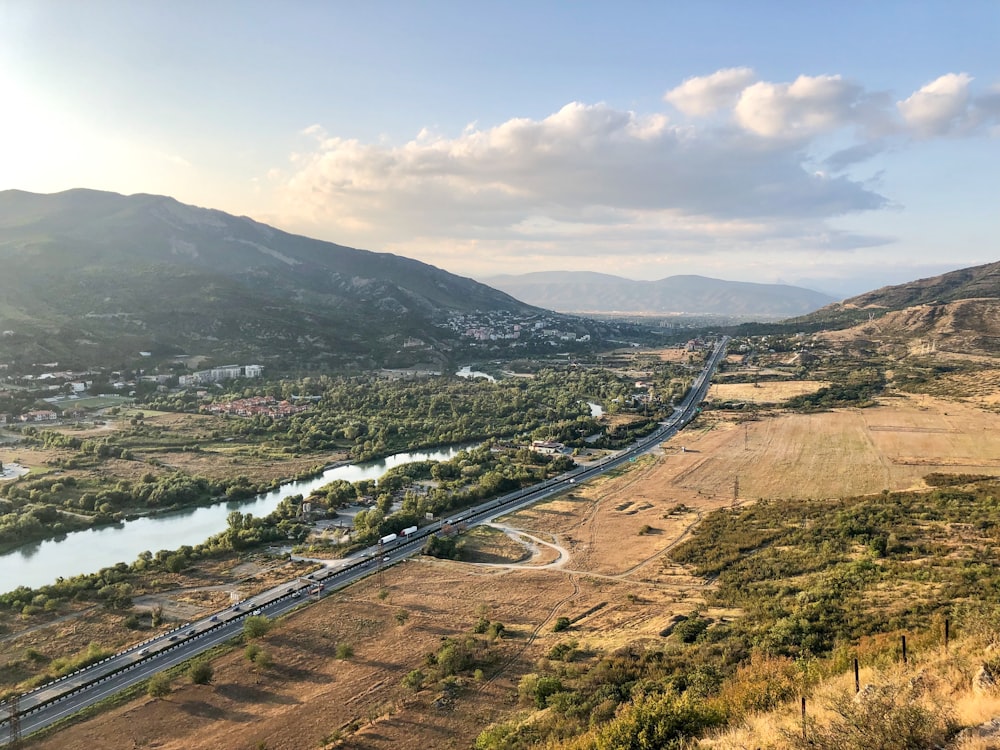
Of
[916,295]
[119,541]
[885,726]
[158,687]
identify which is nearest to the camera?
[885,726]

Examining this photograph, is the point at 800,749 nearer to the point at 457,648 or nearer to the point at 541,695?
the point at 541,695

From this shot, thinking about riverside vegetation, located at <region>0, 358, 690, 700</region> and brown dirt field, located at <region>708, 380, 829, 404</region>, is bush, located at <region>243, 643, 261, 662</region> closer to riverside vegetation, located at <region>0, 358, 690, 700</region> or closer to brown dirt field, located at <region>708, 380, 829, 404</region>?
riverside vegetation, located at <region>0, 358, 690, 700</region>

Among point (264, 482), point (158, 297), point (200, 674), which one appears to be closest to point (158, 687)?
→ point (200, 674)

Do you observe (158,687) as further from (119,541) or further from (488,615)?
(119,541)

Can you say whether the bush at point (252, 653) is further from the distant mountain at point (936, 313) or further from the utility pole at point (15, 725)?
the distant mountain at point (936, 313)

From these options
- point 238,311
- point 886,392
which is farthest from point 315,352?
point 886,392

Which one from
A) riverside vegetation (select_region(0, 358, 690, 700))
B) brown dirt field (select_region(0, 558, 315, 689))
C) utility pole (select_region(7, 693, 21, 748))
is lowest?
brown dirt field (select_region(0, 558, 315, 689))

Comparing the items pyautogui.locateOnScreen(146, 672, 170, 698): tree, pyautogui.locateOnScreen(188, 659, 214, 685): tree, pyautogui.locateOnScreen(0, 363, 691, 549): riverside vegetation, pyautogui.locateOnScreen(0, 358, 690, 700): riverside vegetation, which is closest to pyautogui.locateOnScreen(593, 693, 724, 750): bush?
pyautogui.locateOnScreen(188, 659, 214, 685): tree
